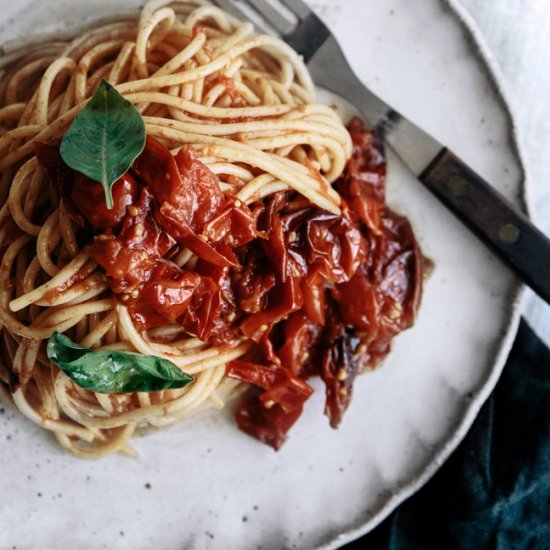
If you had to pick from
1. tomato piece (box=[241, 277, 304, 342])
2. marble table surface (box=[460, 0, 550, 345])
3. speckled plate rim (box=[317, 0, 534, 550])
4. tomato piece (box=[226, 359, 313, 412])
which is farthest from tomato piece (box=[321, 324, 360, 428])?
marble table surface (box=[460, 0, 550, 345])

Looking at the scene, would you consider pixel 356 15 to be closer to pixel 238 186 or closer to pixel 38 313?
pixel 238 186

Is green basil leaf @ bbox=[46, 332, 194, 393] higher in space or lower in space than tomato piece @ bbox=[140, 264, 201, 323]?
lower

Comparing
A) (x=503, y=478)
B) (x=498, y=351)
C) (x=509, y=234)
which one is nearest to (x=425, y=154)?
(x=509, y=234)

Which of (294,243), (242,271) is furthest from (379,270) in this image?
(242,271)

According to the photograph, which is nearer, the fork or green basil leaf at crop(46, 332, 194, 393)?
green basil leaf at crop(46, 332, 194, 393)

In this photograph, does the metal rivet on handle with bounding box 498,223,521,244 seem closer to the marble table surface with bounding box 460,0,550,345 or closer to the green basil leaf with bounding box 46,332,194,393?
the marble table surface with bounding box 460,0,550,345

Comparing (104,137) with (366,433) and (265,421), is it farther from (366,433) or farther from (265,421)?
(366,433)

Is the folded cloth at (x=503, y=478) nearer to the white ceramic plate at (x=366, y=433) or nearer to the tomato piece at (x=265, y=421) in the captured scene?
the white ceramic plate at (x=366, y=433)
